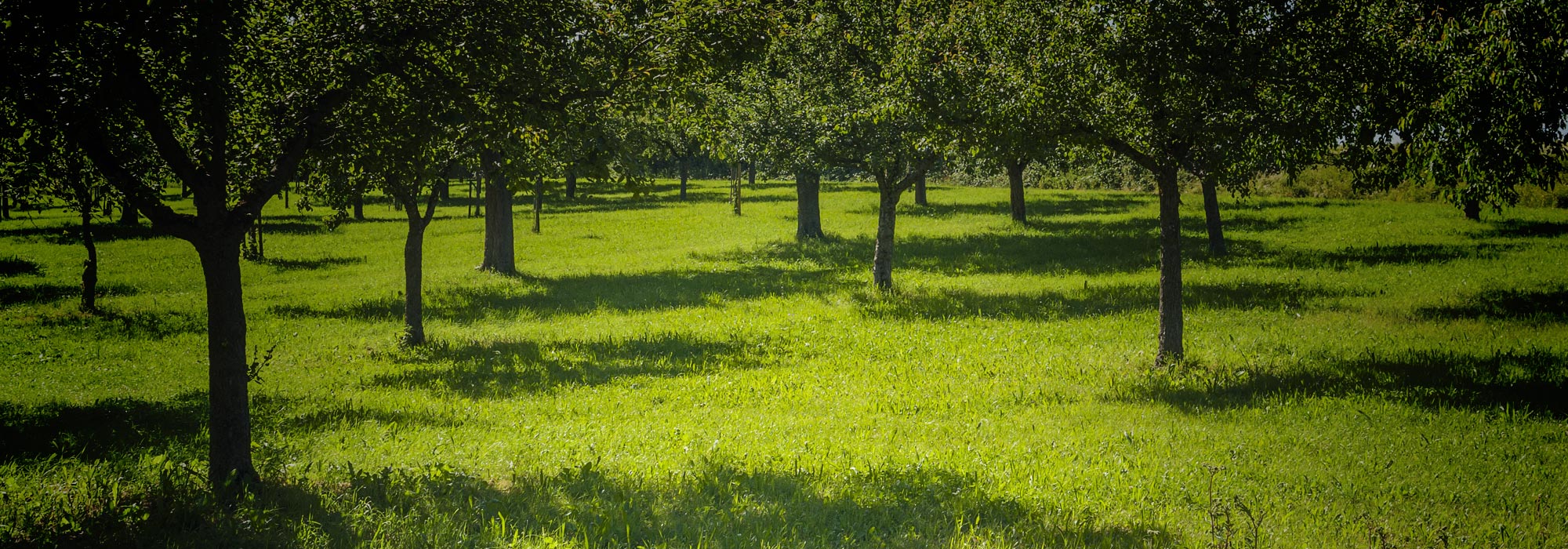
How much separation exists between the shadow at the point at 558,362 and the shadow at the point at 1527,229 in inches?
1199

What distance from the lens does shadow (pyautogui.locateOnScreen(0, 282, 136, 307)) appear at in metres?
27.1

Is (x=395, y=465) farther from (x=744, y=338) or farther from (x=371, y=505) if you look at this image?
(x=744, y=338)

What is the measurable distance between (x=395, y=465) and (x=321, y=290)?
2331cm

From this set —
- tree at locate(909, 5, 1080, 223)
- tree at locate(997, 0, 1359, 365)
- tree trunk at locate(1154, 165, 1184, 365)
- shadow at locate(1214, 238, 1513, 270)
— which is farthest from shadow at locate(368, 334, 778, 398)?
A: shadow at locate(1214, 238, 1513, 270)

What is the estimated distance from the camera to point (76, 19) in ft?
21.7

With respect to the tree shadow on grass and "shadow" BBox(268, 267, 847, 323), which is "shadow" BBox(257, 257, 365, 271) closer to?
"shadow" BBox(268, 267, 847, 323)

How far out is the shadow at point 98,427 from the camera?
35.4ft

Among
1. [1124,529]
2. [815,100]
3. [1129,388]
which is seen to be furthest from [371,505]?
[815,100]

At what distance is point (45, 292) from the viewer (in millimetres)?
28844

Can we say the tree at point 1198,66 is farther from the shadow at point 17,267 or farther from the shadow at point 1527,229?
the shadow at point 17,267

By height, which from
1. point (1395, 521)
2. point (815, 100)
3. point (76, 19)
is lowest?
point (1395, 521)

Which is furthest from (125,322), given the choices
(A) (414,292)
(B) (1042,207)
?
(B) (1042,207)

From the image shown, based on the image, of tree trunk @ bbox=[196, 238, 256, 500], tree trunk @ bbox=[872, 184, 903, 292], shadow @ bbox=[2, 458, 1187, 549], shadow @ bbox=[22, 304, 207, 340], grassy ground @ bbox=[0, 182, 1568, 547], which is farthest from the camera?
tree trunk @ bbox=[872, 184, 903, 292]

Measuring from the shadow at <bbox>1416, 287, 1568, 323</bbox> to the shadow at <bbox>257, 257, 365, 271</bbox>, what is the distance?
37.8m
